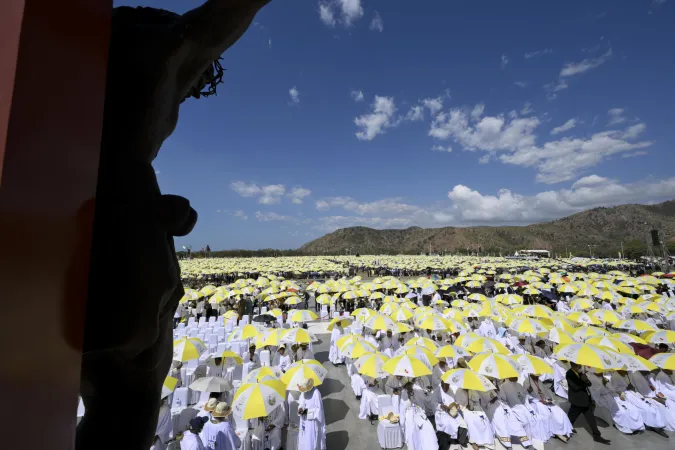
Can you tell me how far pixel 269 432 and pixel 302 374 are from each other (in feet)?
3.72

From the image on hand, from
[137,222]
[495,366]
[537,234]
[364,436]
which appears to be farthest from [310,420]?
[537,234]

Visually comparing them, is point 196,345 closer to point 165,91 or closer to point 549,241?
point 165,91

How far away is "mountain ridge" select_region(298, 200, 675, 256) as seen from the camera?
113 m

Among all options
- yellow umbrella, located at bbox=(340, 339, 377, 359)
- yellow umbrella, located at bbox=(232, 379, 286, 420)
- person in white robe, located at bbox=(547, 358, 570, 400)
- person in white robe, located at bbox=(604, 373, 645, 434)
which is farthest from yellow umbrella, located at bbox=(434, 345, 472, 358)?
yellow umbrella, located at bbox=(232, 379, 286, 420)

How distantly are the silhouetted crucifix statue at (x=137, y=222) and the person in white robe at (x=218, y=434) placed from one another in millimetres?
4262

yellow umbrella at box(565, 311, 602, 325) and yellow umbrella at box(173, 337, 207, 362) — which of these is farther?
yellow umbrella at box(565, 311, 602, 325)

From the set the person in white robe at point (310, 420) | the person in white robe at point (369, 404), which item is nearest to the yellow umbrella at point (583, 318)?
the person in white robe at point (369, 404)

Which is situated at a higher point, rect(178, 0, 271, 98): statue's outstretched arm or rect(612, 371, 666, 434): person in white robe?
rect(178, 0, 271, 98): statue's outstretched arm

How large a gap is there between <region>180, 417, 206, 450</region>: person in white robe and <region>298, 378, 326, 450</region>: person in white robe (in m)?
1.84

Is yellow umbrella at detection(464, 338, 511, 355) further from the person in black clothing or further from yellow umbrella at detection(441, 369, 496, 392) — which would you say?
yellow umbrella at detection(441, 369, 496, 392)

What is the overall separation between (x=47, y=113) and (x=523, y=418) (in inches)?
324

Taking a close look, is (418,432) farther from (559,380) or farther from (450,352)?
(559,380)

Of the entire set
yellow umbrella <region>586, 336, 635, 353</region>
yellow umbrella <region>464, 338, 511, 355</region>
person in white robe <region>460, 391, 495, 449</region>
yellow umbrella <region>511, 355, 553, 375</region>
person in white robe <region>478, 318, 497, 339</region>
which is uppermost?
yellow umbrella <region>586, 336, 635, 353</region>

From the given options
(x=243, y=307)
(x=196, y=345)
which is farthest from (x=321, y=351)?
(x=196, y=345)
